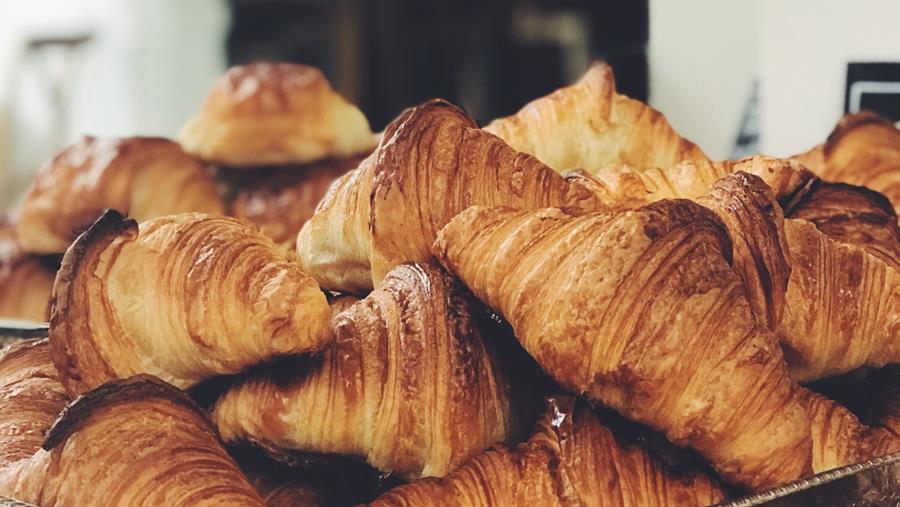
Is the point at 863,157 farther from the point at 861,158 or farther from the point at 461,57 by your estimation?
the point at 461,57

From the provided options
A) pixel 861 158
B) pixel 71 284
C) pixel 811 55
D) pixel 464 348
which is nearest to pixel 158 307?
pixel 71 284

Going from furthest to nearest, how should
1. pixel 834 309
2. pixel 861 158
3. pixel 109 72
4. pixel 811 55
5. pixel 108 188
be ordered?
pixel 109 72, pixel 108 188, pixel 811 55, pixel 861 158, pixel 834 309

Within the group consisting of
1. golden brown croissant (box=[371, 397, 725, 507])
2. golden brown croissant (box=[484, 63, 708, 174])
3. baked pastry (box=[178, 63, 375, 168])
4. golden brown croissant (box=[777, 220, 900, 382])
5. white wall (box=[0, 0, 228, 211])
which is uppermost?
golden brown croissant (box=[484, 63, 708, 174])

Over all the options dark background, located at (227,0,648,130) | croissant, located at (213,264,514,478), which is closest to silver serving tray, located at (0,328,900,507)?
croissant, located at (213,264,514,478)

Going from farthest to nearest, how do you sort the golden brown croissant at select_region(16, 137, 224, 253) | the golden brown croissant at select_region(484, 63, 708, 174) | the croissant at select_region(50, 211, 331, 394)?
the golden brown croissant at select_region(16, 137, 224, 253) < the golden brown croissant at select_region(484, 63, 708, 174) < the croissant at select_region(50, 211, 331, 394)

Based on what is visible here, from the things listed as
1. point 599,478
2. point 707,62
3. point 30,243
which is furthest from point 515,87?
point 599,478

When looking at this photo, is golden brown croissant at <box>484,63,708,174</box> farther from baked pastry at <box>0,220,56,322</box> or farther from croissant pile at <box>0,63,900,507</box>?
baked pastry at <box>0,220,56,322</box>
